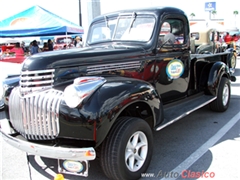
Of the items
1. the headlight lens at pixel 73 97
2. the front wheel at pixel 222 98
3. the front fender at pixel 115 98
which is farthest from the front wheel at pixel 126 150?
the front wheel at pixel 222 98

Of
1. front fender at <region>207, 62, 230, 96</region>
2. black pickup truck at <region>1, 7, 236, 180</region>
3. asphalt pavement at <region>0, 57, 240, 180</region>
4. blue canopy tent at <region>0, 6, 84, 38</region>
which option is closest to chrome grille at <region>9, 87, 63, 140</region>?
black pickup truck at <region>1, 7, 236, 180</region>

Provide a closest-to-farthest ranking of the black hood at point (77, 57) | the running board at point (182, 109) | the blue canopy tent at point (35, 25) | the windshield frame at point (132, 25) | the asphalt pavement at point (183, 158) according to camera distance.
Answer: the black hood at point (77, 57) → the asphalt pavement at point (183, 158) → the running board at point (182, 109) → the windshield frame at point (132, 25) → the blue canopy tent at point (35, 25)

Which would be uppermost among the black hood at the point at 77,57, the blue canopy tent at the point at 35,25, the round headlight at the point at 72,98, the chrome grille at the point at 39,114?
the blue canopy tent at the point at 35,25

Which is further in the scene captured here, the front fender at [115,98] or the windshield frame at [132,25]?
the windshield frame at [132,25]

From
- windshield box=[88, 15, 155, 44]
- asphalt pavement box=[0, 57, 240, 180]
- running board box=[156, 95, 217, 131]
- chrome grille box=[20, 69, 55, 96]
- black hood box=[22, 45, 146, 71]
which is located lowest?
asphalt pavement box=[0, 57, 240, 180]

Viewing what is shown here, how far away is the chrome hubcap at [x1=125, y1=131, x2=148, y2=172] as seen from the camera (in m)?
2.64

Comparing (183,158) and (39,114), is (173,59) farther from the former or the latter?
(39,114)

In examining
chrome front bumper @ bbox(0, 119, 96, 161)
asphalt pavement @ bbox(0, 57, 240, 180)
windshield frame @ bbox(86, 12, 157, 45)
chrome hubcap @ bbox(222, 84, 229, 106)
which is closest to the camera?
chrome front bumper @ bbox(0, 119, 96, 161)

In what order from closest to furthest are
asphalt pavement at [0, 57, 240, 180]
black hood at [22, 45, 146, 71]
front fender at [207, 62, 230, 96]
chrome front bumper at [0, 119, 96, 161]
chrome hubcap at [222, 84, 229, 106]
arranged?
chrome front bumper at [0, 119, 96, 161] < black hood at [22, 45, 146, 71] < asphalt pavement at [0, 57, 240, 180] < front fender at [207, 62, 230, 96] < chrome hubcap at [222, 84, 229, 106]

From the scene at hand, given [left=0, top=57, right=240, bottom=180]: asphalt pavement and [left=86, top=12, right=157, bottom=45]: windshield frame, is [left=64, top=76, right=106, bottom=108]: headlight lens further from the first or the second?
[left=86, top=12, right=157, bottom=45]: windshield frame

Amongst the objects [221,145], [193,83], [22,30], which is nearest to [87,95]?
[221,145]

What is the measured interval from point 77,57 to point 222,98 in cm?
325

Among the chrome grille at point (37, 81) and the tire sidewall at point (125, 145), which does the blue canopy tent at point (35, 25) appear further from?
the tire sidewall at point (125, 145)

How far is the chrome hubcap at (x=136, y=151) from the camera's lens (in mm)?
2643
